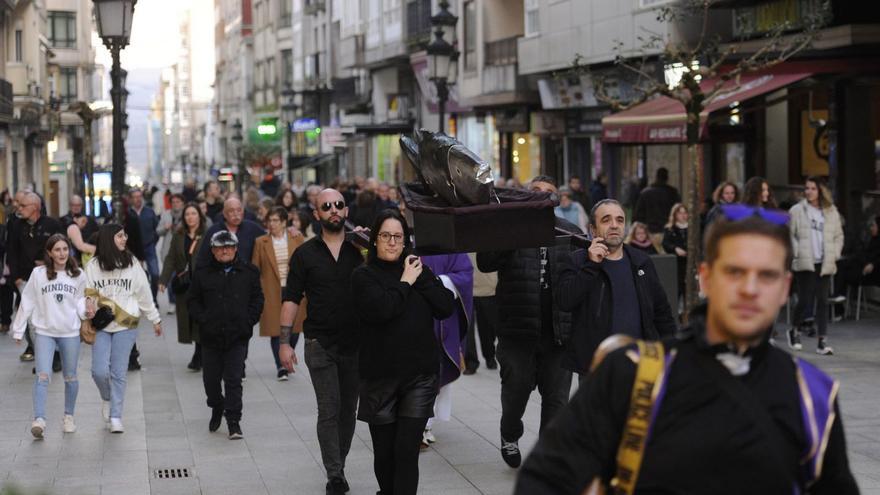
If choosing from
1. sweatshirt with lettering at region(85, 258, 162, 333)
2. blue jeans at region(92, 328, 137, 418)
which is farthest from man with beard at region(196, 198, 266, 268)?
blue jeans at region(92, 328, 137, 418)

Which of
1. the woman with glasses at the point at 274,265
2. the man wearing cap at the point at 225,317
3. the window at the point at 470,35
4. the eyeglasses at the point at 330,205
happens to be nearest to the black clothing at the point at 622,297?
the eyeglasses at the point at 330,205

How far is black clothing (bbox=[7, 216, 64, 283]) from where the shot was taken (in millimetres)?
17016

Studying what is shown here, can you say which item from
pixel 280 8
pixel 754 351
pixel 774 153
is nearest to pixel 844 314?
pixel 774 153

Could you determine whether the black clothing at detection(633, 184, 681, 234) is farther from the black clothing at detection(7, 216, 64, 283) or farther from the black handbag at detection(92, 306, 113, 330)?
the black handbag at detection(92, 306, 113, 330)

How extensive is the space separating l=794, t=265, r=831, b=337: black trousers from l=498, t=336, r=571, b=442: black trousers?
649 cm

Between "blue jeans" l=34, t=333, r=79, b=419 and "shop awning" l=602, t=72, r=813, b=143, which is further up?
"shop awning" l=602, t=72, r=813, b=143

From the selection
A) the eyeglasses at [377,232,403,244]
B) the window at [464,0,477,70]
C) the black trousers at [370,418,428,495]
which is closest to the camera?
the black trousers at [370,418,428,495]

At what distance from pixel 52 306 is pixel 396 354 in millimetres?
4451

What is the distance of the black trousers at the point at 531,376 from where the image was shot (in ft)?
30.8

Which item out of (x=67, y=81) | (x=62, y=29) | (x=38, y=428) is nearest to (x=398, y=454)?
(x=38, y=428)

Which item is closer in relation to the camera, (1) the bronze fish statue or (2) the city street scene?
(2) the city street scene

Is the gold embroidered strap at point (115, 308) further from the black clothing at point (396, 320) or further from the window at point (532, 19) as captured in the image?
the window at point (532, 19)

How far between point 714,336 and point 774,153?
72.0ft

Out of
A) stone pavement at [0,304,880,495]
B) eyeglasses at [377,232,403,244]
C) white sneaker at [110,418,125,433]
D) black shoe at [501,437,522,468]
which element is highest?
eyeglasses at [377,232,403,244]
